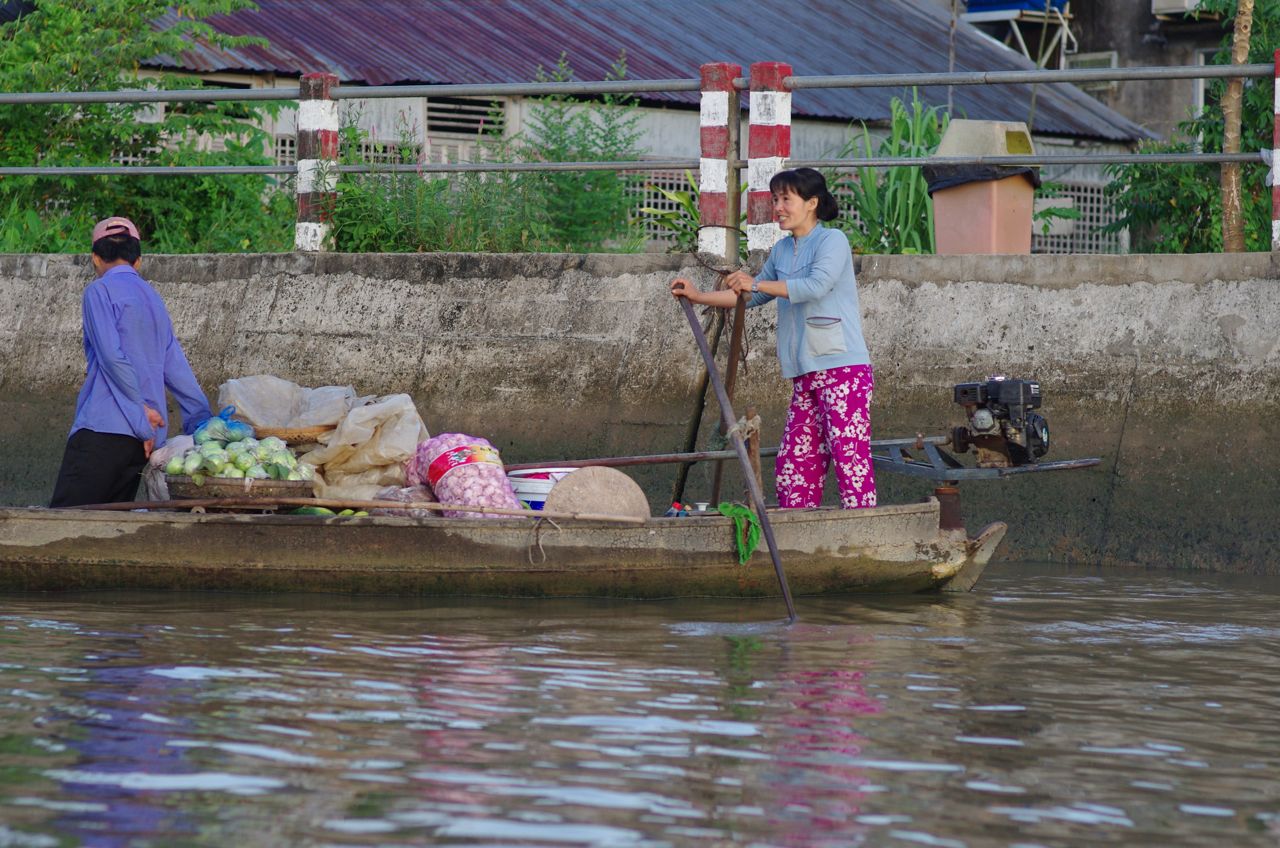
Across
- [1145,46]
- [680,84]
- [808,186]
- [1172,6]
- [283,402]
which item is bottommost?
[283,402]

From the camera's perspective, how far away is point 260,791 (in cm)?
462

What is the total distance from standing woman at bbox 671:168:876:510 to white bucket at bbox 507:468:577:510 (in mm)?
1069

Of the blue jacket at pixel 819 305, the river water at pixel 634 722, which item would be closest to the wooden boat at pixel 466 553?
the river water at pixel 634 722

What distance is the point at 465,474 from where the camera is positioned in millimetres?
8133

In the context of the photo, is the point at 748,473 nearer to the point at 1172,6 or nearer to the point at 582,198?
the point at 582,198

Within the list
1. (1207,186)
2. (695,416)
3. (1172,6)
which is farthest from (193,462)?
(1172,6)

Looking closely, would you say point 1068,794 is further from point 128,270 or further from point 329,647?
point 128,270

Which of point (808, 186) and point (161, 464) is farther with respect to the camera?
point (161, 464)

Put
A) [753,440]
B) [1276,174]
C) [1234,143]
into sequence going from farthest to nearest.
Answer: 1. [1234,143]
2. [1276,174]
3. [753,440]

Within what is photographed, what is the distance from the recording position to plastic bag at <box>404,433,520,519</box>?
26.6ft

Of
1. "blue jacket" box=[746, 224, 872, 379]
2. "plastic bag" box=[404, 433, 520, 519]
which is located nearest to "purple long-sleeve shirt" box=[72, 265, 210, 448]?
"plastic bag" box=[404, 433, 520, 519]

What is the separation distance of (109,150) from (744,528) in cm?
680

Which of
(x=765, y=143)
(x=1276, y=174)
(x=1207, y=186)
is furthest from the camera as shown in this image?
(x=1207, y=186)

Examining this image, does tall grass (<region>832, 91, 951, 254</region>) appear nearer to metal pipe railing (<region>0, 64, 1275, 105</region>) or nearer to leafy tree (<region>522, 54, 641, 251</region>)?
metal pipe railing (<region>0, 64, 1275, 105</region>)
